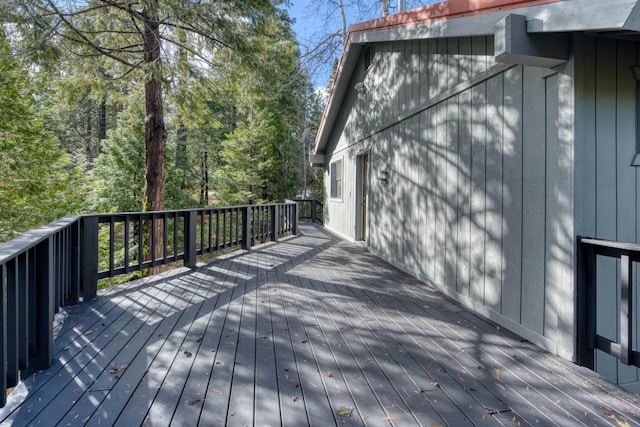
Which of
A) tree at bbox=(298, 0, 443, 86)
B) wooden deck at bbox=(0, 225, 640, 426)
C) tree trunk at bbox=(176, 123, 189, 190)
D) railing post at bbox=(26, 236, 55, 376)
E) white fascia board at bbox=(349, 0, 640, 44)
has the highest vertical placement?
tree at bbox=(298, 0, 443, 86)

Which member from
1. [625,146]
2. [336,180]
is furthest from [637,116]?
[336,180]

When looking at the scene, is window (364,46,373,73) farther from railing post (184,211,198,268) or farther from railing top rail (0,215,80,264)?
railing top rail (0,215,80,264)

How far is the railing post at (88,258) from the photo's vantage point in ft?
12.0

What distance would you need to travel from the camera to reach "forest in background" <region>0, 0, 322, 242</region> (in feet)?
19.0

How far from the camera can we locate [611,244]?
214 cm

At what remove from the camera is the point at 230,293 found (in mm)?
3961

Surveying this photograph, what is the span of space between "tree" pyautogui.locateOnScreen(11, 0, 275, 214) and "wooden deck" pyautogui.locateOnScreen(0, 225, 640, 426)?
161 inches

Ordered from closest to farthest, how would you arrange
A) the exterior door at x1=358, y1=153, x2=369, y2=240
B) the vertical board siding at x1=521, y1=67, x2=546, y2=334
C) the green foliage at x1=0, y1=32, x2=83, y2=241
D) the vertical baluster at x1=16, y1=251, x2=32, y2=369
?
the vertical baluster at x1=16, y1=251, x2=32, y2=369
the vertical board siding at x1=521, y1=67, x2=546, y2=334
the exterior door at x1=358, y1=153, x2=369, y2=240
the green foliage at x1=0, y1=32, x2=83, y2=241

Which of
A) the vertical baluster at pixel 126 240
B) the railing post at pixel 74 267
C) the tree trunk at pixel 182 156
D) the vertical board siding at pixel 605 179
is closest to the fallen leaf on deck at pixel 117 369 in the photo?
the railing post at pixel 74 267

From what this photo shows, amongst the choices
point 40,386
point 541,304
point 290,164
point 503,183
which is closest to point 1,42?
point 40,386

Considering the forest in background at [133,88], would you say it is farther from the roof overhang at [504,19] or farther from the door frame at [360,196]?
the roof overhang at [504,19]

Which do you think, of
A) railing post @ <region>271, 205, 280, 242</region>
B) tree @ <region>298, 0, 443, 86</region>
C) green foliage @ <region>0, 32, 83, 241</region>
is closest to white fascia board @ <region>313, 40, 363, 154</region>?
tree @ <region>298, 0, 443, 86</region>

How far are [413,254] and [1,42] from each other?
738cm

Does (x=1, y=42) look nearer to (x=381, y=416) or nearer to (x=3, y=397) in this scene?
(x=3, y=397)
